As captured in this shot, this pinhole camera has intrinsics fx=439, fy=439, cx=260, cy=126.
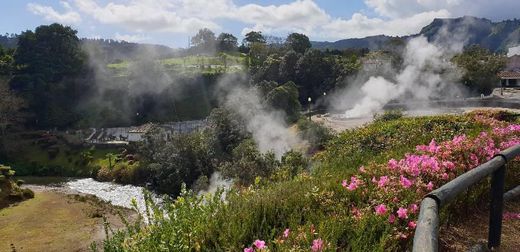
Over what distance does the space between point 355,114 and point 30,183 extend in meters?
31.2

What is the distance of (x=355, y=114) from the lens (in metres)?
A: 40.7

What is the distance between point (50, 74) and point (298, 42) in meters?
37.6

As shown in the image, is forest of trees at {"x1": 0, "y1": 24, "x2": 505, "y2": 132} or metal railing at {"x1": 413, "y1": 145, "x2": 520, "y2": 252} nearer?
metal railing at {"x1": 413, "y1": 145, "x2": 520, "y2": 252}

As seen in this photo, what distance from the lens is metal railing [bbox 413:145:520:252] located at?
6.83ft

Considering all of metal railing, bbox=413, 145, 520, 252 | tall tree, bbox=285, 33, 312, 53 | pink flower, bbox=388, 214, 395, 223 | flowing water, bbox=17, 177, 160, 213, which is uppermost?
tall tree, bbox=285, 33, 312, 53

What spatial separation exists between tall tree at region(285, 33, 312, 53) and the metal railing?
68.9 meters

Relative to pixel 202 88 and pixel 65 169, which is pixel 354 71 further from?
pixel 65 169

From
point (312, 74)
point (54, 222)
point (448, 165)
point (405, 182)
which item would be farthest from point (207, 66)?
point (405, 182)

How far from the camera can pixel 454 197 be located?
9.35 feet

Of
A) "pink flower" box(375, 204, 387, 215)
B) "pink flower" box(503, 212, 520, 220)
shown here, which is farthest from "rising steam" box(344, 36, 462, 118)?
"pink flower" box(375, 204, 387, 215)

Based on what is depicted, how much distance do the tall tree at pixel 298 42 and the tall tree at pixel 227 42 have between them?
3039 centimetres

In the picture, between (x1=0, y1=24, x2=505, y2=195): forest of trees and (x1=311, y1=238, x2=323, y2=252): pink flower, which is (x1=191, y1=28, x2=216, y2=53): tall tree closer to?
(x1=0, y1=24, x2=505, y2=195): forest of trees

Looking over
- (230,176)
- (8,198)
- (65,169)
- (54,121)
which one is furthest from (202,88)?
(230,176)

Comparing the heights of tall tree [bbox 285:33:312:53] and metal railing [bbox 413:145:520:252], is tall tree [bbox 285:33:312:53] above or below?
above
